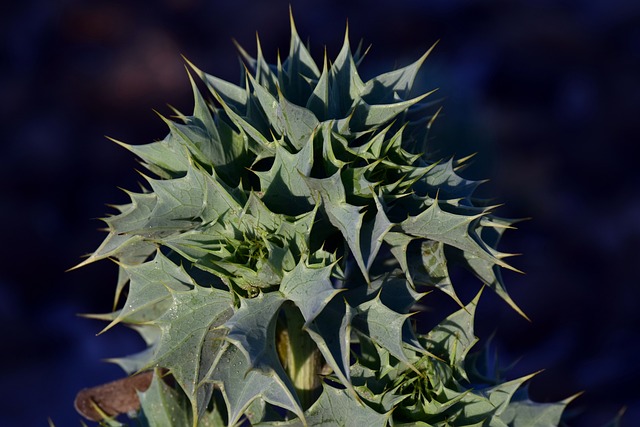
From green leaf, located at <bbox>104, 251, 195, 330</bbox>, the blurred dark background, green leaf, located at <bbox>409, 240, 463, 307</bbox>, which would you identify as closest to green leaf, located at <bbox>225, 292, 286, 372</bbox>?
green leaf, located at <bbox>104, 251, 195, 330</bbox>

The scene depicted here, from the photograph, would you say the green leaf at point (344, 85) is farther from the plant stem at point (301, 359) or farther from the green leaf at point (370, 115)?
the plant stem at point (301, 359)


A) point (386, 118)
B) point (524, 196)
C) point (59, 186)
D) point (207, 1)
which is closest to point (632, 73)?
point (524, 196)

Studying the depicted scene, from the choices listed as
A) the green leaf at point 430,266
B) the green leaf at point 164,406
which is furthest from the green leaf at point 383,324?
the green leaf at point 164,406

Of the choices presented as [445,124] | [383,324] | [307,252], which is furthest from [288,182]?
[445,124]

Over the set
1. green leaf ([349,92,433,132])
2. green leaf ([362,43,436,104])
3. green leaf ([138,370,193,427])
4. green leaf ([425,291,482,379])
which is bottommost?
green leaf ([138,370,193,427])

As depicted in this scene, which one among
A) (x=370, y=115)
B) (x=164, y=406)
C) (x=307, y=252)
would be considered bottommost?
(x=164, y=406)

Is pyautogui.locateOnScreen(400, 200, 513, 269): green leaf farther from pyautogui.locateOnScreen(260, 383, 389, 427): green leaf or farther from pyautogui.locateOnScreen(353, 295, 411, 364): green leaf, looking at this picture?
pyautogui.locateOnScreen(260, 383, 389, 427): green leaf

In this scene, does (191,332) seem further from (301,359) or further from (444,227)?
(444,227)
